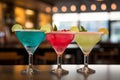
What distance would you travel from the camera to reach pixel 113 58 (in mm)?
6066

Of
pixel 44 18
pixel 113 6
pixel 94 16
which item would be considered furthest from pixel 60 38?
pixel 44 18

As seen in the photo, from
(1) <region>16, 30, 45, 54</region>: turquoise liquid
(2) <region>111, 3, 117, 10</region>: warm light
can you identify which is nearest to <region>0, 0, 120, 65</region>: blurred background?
(2) <region>111, 3, 117, 10</region>: warm light

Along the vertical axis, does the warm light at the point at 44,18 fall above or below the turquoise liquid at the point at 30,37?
above

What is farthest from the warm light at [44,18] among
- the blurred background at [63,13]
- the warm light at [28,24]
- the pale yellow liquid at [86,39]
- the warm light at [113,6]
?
the pale yellow liquid at [86,39]

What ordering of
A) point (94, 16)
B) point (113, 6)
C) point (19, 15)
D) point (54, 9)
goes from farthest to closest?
point (54, 9) → point (94, 16) → point (113, 6) → point (19, 15)

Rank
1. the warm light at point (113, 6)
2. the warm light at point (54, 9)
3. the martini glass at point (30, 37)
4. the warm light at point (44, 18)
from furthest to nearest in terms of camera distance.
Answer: the warm light at point (44, 18), the warm light at point (54, 9), the warm light at point (113, 6), the martini glass at point (30, 37)

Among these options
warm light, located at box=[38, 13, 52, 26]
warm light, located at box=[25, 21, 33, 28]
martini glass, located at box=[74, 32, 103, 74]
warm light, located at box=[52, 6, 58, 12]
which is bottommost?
martini glass, located at box=[74, 32, 103, 74]

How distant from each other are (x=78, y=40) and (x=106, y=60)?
550 centimetres

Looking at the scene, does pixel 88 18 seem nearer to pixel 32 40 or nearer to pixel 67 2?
pixel 67 2

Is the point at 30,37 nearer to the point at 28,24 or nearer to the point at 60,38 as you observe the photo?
the point at 60,38

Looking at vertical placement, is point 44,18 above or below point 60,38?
above

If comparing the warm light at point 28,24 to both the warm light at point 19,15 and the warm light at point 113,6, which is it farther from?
the warm light at point 113,6

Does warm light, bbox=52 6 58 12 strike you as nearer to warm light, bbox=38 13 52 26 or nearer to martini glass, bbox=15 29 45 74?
warm light, bbox=38 13 52 26

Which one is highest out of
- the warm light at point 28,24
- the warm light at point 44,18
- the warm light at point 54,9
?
the warm light at point 54,9
